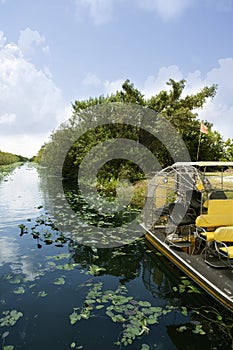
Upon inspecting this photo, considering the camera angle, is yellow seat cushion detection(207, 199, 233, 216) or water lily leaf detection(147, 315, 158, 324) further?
yellow seat cushion detection(207, 199, 233, 216)

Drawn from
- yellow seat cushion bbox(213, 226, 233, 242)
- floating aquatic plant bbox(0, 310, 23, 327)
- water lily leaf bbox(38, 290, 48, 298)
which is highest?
yellow seat cushion bbox(213, 226, 233, 242)

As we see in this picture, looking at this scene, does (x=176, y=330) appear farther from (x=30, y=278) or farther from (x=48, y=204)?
(x=48, y=204)

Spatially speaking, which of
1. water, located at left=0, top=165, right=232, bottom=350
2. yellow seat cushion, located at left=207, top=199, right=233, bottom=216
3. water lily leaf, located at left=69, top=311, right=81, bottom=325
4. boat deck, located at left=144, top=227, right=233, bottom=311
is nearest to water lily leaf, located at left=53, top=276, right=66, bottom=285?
water, located at left=0, top=165, right=232, bottom=350

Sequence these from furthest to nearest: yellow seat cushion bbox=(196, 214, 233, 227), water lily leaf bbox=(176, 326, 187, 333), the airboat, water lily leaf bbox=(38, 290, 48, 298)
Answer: yellow seat cushion bbox=(196, 214, 233, 227) < water lily leaf bbox=(38, 290, 48, 298) < the airboat < water lily leaf bbox=(176, 326, 187, 333)

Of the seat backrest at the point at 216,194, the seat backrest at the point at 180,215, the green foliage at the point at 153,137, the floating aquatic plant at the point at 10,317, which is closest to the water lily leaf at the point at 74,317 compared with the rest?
the floating aquatic plant at the point at 10,317

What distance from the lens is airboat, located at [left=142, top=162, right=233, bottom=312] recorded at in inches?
211

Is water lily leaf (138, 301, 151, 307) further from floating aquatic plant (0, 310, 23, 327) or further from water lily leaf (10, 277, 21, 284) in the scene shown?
water lily leaf (10, 277, 21, 284)

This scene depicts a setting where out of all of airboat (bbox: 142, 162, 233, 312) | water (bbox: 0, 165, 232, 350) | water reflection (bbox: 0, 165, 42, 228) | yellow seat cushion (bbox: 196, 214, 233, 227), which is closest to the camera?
water (bbox: 0, 165, 232, 350)

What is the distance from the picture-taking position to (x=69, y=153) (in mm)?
27234

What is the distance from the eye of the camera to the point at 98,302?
536 cm

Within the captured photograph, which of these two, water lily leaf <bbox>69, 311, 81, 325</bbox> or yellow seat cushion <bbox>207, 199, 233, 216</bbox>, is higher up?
yellow seat cushion <bbox>207, 199, 233, 216</bbox>

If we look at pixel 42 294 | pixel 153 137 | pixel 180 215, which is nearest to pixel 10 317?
pixel 42 294

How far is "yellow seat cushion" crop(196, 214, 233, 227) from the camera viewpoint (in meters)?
6.45

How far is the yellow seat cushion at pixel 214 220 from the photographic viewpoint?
6.45 m
